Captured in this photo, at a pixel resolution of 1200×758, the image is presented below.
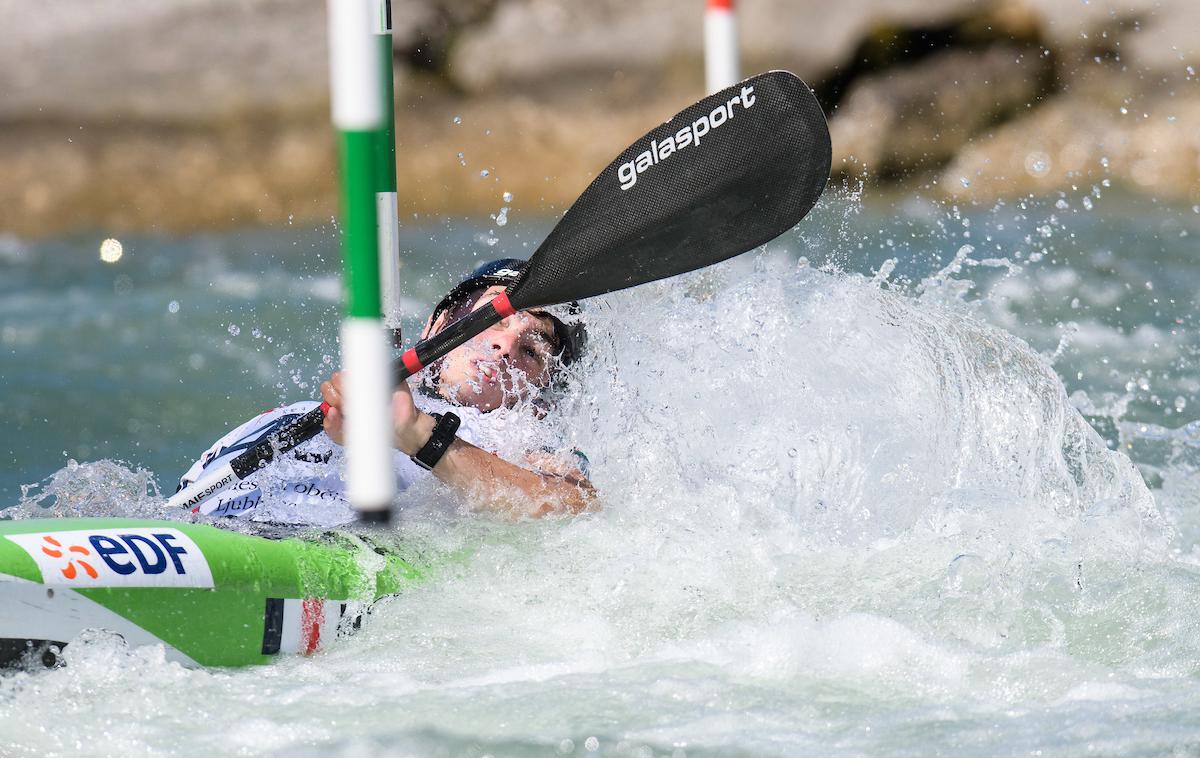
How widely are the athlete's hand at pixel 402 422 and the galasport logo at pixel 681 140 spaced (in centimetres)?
71

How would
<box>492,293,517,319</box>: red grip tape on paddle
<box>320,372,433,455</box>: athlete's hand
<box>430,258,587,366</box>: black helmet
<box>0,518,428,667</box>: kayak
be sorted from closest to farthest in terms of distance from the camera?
1. <box>0,518,428,667</box>: kayak
2. <box>320,372,433,455</box>: athlete's hand
3. <box>492,293,517,319</box>: red grip tape on paddle
4. <box>430,258,587,366</box>: black helmet

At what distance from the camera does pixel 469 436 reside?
126 inches

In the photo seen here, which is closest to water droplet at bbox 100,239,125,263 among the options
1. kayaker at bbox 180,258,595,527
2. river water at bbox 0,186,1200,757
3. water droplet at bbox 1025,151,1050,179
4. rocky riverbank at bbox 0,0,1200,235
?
rocky riverbank at bbox 0,0,1200,235

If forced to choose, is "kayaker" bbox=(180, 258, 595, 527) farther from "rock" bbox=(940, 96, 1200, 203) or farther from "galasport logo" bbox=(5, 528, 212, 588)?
"rock" bbox=(940, 96, 1200, 203)

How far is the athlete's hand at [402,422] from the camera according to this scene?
2842 mm

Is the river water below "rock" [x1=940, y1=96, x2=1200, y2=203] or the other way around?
below

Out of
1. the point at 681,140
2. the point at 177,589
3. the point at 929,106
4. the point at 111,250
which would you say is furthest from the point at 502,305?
the point at 929,106

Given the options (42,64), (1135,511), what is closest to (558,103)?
(42,64)

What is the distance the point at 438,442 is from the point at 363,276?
85 centimetres

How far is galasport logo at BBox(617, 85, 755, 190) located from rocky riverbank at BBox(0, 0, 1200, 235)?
6.82m

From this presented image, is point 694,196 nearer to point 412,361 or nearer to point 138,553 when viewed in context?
point 412,361

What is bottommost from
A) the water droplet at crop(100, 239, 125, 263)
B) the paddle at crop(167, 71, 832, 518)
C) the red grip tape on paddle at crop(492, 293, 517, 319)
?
the red grip tape on paddle at crop(492, 293, 517, 319)

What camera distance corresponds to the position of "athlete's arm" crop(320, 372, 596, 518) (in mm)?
2879

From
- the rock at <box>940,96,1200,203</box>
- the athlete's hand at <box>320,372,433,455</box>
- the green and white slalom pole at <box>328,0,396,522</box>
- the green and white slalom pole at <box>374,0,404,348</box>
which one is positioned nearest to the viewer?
the green and white slalom pole at <box>328,0,396,522</box>
